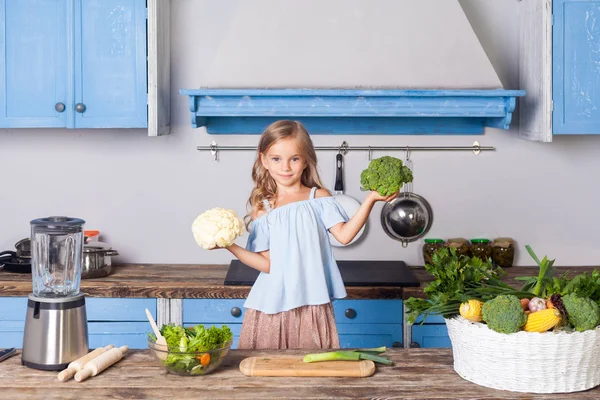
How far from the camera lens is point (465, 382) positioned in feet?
6.66

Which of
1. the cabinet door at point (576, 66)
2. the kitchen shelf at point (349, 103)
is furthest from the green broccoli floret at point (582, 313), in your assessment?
the cabinet door at point (576, 66)

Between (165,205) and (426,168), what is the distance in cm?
127

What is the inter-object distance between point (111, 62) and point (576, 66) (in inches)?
78.8

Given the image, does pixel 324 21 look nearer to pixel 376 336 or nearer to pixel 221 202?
pixel 221 202

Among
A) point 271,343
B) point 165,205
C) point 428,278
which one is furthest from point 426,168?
point 271,343

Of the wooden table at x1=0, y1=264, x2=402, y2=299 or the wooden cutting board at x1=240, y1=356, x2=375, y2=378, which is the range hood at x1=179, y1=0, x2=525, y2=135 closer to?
the wooden table at x1=0, y1=264, x2=402, y2=299

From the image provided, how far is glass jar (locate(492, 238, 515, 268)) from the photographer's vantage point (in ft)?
12.7

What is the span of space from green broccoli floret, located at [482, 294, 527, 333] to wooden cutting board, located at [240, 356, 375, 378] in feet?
1.15

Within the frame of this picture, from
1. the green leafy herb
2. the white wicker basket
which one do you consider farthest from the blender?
the white wicker basket

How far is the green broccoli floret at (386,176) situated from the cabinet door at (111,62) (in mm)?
1529

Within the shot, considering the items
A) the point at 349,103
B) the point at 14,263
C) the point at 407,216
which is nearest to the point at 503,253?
the point at 407,216

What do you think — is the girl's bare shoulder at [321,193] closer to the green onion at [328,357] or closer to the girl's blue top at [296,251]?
the girl's blue top at [296,251]

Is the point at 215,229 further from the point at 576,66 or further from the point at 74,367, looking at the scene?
the point at 576,66

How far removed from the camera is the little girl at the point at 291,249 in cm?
271
